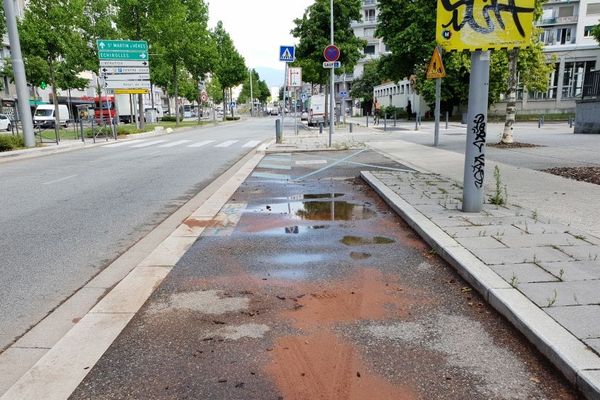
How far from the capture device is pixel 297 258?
16.4ft

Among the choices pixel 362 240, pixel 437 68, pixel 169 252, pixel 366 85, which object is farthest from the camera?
pixel 366 85

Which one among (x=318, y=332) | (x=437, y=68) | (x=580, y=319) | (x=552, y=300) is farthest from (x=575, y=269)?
(x=437, y=68)

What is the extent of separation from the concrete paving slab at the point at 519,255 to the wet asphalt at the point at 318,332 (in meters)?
0.40

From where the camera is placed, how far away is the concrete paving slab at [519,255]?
4.38 meters

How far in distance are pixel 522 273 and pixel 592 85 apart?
845 inches

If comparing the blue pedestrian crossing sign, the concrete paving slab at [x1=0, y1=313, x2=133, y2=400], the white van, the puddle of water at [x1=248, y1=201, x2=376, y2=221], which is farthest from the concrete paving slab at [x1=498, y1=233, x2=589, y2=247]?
the white van

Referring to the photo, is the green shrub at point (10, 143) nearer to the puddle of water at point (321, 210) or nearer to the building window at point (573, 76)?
the puddle of water at point (321, 210)

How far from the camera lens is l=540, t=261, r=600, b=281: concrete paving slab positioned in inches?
156

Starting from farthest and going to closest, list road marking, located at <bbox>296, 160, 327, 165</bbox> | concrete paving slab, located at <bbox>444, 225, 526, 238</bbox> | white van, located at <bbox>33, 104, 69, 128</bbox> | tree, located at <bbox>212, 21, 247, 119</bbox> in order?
tree, located at <bbox>212, 21, 247, 119</bbox> → white van, located at <bbox>33, 104, 69, 128</bbox> → road marking, located at <bbox>296, 160, 327, 165</bbox> → concrete paving slab, located at <bbox>444, 225, 526, 238</bbox>

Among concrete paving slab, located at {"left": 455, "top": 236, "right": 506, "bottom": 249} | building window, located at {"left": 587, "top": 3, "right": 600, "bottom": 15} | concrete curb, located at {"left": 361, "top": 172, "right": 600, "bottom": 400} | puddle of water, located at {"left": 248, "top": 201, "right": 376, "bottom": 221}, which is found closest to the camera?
concrete curb, located at {"left": 361, "top": 172, "right": 600, "bottom": 400}

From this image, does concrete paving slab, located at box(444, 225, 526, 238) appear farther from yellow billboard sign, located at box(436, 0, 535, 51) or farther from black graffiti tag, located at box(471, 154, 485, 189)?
yellow billboard sign, located at box(436, 0, 535, 51)

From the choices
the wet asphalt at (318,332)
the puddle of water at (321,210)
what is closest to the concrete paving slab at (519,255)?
the wet asphalt at (318,332)

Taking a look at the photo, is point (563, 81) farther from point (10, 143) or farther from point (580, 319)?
point (580, 319)

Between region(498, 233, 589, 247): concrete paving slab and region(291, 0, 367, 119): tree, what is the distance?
94.4 feet
